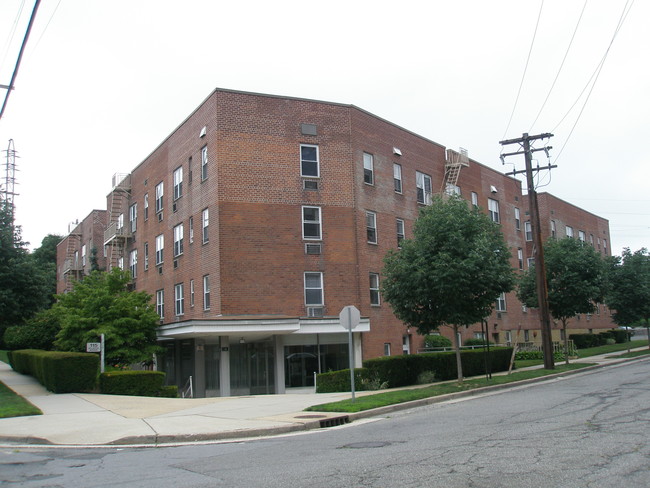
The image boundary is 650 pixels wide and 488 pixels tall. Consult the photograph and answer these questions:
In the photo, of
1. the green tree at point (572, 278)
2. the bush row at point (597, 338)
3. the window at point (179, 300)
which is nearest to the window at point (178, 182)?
the window at point (179, 300)

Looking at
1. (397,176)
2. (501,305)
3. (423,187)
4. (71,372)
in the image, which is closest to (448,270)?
(71,372)

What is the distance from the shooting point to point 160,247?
1449 inches

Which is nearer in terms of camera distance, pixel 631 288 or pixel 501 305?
pixel 631 288

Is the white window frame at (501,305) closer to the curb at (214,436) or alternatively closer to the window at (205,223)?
the window at (205,223)

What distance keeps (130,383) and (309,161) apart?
1311cm

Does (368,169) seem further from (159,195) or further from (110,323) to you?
(110,323)

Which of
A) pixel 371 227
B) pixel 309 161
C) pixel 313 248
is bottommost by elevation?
pixel 313 248

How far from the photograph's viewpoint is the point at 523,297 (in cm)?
3484

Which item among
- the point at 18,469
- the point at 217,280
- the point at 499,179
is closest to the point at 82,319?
the point at 217,280

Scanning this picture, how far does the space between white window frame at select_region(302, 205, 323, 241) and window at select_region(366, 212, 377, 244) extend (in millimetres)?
2923

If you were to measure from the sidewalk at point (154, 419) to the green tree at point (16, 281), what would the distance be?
20.7ft

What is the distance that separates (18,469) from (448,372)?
19.9 metres

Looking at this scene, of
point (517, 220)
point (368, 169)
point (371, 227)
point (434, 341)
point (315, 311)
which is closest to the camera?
point (315, 311)

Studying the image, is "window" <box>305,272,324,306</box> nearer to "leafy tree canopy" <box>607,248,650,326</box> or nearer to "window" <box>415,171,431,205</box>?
"window" <box>415,171,431,205</box>
